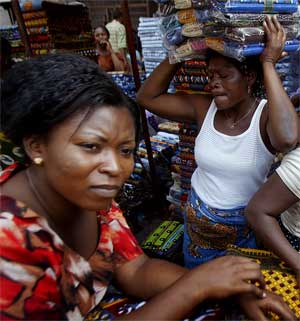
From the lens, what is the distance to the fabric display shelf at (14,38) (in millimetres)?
3799

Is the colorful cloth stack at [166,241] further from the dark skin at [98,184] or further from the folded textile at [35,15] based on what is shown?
the folded textile at [35,15]

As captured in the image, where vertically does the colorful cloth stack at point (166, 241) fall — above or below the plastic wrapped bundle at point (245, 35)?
below

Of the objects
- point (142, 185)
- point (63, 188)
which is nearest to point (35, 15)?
point (142, 185)

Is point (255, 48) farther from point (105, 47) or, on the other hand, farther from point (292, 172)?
point (105, 47)

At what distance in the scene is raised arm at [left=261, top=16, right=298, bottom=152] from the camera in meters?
1.24

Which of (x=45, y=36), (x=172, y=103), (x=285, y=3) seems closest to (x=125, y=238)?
(x=172, y=103)

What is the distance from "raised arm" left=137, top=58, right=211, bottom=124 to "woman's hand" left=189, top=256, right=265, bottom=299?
957mm

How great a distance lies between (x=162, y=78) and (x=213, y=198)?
73cm

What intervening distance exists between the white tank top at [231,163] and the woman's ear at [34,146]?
2.85 feet

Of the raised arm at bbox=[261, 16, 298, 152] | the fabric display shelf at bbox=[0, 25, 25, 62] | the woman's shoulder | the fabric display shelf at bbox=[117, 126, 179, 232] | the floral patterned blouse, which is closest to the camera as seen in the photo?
the floral patterned blouse

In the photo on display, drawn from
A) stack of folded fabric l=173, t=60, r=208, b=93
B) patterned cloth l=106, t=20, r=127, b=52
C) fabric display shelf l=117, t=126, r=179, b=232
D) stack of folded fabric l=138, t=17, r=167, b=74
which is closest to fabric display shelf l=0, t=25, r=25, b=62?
stack of folded fabric l=138, t=17, r=167, b=74

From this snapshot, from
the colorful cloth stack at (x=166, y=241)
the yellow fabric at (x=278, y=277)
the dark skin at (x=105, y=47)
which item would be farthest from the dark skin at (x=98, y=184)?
the dark skin at (x=105, y=47)

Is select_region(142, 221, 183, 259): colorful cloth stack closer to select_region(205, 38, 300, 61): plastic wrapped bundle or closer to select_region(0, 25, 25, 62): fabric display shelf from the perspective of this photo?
select_region(205, 38, 300, 61): plastic wrapped bundle

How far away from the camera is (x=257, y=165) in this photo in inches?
54.9
